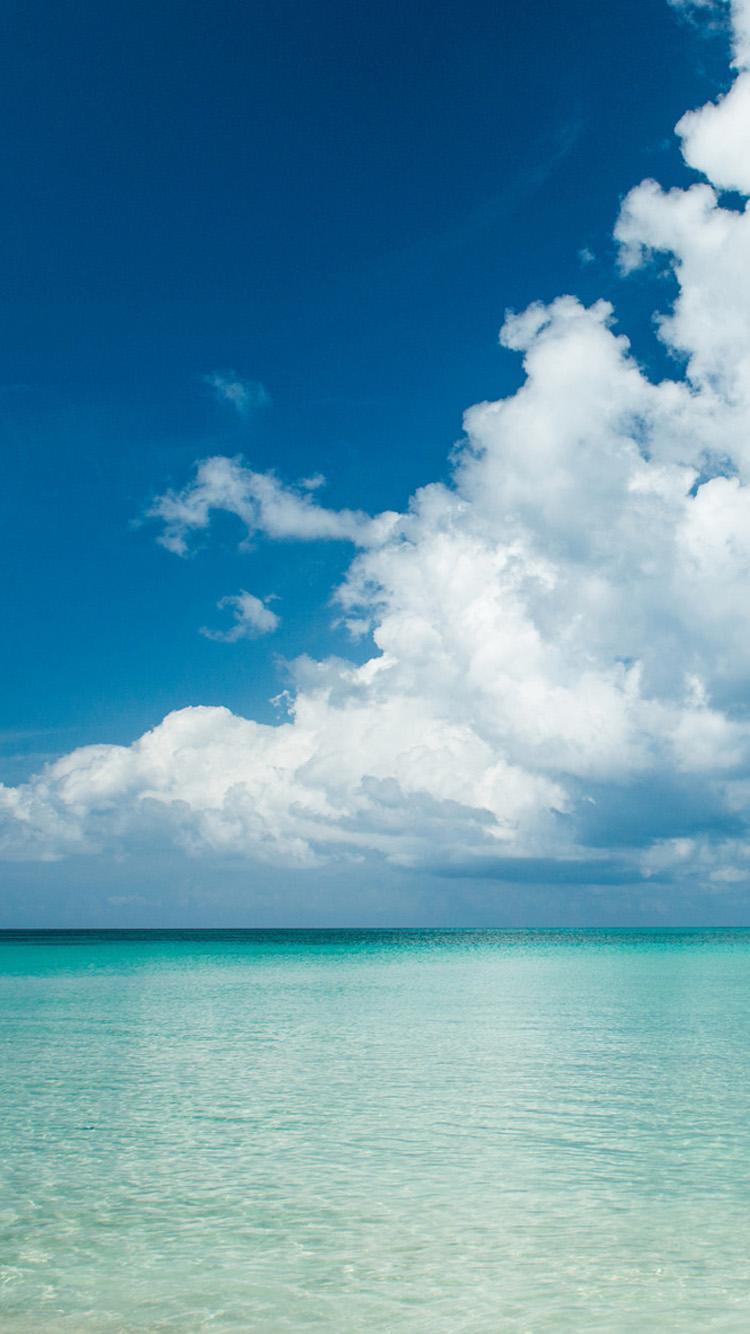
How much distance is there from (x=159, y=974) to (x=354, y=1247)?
52250mm

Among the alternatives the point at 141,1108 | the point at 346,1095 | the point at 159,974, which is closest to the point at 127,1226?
the point at 141,1108

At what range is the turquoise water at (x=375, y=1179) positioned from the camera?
30.7 feet

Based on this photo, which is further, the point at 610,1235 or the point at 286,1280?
the point at 610,1235

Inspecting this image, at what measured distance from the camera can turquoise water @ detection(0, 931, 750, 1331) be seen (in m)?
9.35

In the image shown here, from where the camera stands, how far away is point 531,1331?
342 inches

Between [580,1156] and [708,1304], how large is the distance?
5.27 m

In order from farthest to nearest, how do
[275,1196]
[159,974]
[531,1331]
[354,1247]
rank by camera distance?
1. [159,974]
2. [275,1196]
3. [354,1247]
4. [531,1331]

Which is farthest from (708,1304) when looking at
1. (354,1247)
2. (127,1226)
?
(127,1226)

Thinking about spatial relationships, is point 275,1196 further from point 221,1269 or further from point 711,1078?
point 711,1078

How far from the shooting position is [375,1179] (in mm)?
13281

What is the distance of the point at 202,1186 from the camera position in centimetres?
1306

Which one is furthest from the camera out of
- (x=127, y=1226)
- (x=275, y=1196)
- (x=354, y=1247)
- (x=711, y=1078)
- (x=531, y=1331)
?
(x=711, y=1078)

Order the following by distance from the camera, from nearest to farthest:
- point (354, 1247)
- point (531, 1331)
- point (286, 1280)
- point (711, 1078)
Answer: point (531, 1331) < point (286, 1280) < point (354, 1247) < point (711, 1078)

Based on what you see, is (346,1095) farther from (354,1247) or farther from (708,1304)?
(708,1304)
